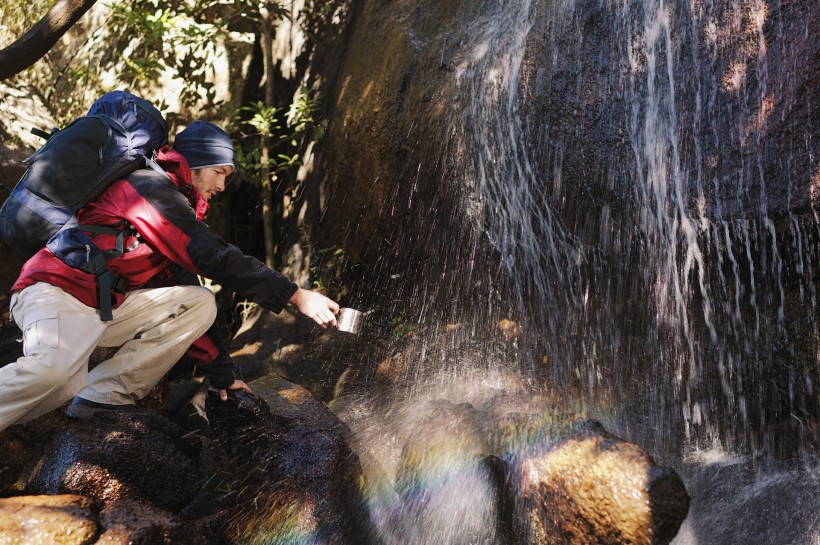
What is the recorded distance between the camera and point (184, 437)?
4.47 metres

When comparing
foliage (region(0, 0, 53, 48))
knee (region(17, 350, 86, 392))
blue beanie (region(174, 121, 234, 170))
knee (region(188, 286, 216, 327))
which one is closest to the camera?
knee (region(17, 350, 86, 392))

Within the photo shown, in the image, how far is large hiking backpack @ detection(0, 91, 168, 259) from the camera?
3502mm

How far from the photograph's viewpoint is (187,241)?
142 inches

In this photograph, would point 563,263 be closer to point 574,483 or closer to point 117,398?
point 574,483

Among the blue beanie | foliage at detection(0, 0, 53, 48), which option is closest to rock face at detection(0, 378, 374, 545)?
the blue beanie

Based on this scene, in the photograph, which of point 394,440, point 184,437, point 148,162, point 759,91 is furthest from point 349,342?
point 759,91

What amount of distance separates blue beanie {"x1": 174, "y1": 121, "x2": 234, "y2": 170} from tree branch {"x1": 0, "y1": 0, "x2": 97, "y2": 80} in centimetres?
249

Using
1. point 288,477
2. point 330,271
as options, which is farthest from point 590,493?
point 330,271

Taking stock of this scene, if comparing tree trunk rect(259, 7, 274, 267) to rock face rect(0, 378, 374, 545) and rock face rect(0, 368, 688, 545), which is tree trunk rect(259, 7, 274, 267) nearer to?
rock face rect(0, 368, 688, 545)

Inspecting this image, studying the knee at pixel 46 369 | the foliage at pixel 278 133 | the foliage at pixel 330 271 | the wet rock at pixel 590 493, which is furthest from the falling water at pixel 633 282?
the knee at pixel 46 369

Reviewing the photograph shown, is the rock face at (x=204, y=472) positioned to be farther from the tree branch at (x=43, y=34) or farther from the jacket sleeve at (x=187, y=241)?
the tree branch at (x=43, y=34)

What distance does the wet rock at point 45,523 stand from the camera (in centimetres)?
305

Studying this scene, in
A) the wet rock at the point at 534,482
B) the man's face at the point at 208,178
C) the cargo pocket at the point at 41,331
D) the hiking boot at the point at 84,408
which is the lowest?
the wet rock at the point at 534,482

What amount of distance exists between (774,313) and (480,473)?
2.72 m
